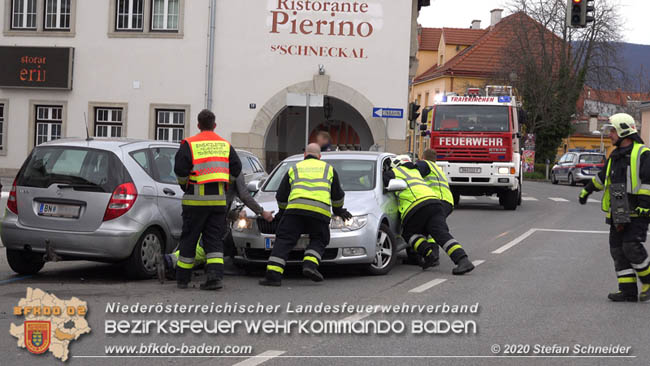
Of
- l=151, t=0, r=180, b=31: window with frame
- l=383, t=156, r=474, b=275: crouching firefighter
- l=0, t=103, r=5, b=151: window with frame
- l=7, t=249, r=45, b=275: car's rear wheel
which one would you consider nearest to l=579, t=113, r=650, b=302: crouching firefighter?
l=383, t=156, r=474, b=275: crouching firefighter

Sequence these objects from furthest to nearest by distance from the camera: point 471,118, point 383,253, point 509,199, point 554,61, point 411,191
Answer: point 554,61, point 509,199, point 471,118, point 411,191, point 383,253

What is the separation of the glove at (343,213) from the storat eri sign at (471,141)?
545 inches

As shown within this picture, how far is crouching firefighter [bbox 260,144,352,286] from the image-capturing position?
9.58 meters

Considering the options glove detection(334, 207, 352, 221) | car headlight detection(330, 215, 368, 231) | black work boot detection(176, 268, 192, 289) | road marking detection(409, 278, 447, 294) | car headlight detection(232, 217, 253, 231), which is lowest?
road marking detection(409, 278, 447, 294)

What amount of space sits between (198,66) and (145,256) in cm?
1989

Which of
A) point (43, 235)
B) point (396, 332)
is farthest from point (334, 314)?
point (43, 235)

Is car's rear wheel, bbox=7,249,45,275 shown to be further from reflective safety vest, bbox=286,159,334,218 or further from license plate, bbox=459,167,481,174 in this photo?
license plate, bbox=459,167,481,174

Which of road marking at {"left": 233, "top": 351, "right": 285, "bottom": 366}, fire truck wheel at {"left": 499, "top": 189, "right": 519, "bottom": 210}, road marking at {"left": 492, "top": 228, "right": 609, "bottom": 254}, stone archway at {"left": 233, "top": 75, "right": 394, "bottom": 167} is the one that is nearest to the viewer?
road marking at {"left": 233, "top": 351, "right": 285, "bottom": 366}

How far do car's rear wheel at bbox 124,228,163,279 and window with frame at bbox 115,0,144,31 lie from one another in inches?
813

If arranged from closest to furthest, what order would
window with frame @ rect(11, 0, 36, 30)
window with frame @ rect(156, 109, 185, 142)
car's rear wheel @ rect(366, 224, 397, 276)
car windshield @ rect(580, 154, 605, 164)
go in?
1. car's rear wheel @ rect(366, 224, 397, 276)
2. window with frame @ rect(156, 109, 185, 142)
3. window with frame @ rect(11, 0, 36, 30)
4. car windshield @ rect(580, 154, 605, 164)

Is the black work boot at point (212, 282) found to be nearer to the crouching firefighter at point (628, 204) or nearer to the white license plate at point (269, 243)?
the white license plate at point (269, 243)

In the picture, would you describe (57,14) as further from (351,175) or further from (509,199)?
(351,175)

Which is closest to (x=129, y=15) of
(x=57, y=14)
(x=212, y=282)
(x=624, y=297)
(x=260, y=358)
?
(x=57, y=14)

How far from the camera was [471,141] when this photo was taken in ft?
76.7
